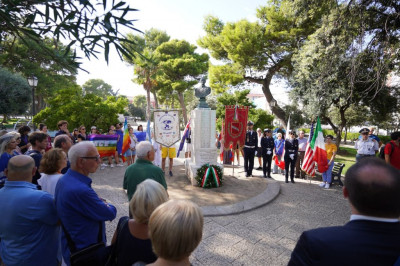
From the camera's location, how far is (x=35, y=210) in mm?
1850

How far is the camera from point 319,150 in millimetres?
6840

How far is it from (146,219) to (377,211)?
1.37 metres

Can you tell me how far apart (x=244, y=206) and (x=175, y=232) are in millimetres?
4206

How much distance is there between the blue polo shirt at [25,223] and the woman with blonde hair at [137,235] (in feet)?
2.56

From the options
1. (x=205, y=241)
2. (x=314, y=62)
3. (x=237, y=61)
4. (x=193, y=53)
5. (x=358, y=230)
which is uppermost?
(x=193, y=53)

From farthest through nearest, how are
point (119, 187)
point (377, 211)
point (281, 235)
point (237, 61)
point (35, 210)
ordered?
point (237, 61), point (119, 187), point (281, 235), point (35, 210), point (377, 211)

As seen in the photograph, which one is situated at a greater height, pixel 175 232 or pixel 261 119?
pixel 261 119

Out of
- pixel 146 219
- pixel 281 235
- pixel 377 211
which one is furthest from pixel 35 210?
pixel 281 235

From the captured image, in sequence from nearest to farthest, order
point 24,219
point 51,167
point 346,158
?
point 24,219 < point 51,167 < point 346,158

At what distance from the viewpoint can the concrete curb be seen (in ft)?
15.2

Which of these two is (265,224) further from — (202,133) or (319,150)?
(319,150)

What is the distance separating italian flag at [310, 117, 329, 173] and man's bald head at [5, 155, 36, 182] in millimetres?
7142

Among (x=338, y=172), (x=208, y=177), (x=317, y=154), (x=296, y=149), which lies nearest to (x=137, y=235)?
(x=208, y=177)

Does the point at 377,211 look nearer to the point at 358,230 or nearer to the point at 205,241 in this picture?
the point at 358,230
